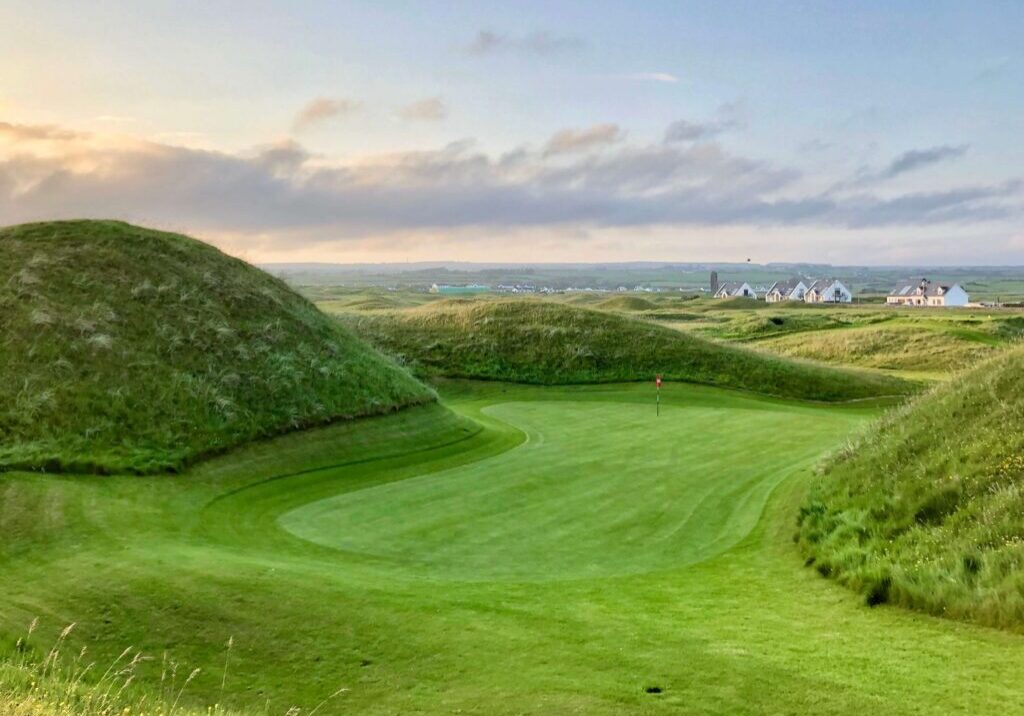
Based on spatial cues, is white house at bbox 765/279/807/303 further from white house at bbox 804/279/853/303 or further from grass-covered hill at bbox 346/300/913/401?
grass-covered hill at bbox 346/300/913/401

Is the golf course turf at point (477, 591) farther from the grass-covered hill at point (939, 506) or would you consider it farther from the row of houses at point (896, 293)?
the row of houses at point (896, 293)

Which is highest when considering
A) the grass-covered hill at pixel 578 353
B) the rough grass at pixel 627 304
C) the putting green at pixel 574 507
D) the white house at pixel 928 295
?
the white house at pixel 928 295

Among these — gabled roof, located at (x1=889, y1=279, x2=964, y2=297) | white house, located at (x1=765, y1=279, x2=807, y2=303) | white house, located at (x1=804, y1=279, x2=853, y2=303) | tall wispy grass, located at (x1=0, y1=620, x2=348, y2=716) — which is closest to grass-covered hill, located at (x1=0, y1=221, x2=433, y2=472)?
tall wispy grass, located at (x1=0, y1=620, x2=348, y2=716)

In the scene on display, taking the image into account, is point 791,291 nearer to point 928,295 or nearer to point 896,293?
point 896,293

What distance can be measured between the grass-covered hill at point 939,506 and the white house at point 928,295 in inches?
6030

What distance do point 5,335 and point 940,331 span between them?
69.3 metres

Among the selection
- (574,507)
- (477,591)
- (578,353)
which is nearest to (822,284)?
(578,353)

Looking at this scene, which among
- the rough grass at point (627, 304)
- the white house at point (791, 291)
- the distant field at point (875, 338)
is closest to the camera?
the distant field at point (875, 338)

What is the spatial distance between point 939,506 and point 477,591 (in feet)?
28.7

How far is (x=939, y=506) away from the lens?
14.5 metres

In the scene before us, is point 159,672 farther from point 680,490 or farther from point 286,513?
point 680,490

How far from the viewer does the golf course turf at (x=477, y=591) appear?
9.03 m

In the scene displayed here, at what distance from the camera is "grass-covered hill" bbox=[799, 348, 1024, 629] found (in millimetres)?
11484

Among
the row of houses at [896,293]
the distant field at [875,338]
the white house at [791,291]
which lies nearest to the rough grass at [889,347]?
the distant field at [875,338]
